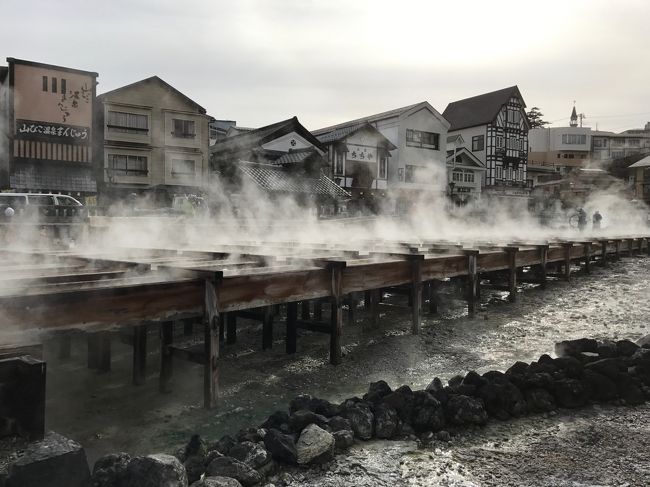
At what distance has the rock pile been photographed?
9.74ft

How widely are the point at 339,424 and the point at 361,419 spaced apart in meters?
0.20

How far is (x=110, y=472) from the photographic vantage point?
284 centimetres

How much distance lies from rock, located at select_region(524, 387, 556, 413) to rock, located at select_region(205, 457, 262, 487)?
255 cm

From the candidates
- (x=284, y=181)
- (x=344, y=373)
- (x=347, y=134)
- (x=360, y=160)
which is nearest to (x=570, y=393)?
(x=344, y=373)

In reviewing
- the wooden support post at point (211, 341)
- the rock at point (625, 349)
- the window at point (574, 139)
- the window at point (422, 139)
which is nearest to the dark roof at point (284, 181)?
the window at point (422, 139)

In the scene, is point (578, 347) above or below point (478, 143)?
below

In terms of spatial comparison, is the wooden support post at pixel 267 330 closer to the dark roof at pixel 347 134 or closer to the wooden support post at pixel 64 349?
the wooden support post at pixel 64 349

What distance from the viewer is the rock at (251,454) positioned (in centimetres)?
319

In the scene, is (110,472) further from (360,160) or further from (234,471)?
(360,160)

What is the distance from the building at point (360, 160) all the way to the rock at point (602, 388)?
2581 cm

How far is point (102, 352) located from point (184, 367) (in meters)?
0.96

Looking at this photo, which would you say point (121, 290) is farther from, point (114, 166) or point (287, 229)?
point (114, 166)

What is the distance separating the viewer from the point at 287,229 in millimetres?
15953

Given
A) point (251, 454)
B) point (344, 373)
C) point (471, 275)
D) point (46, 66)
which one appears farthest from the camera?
point (46, 66)
